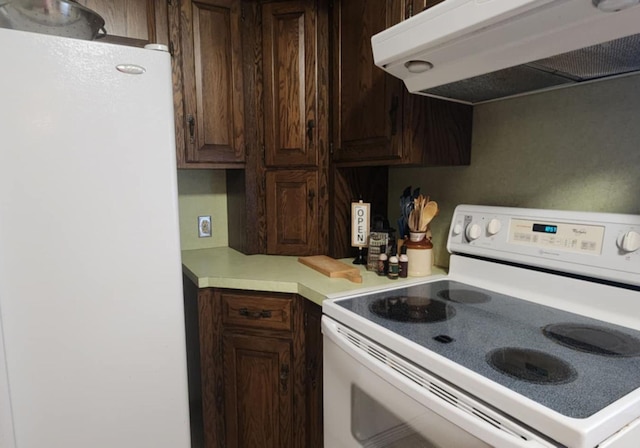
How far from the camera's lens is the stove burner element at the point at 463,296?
1178 mm

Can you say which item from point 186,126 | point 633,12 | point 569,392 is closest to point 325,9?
point 186,126

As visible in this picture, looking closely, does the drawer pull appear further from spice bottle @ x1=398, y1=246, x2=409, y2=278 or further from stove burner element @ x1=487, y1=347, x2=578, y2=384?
stove burner element @ x1=487, y1=347, x2=578, y2=384

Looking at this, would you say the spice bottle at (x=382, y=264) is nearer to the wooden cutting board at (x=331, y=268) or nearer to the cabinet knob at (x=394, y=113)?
the wooden cutting board at (x=331, y=268)

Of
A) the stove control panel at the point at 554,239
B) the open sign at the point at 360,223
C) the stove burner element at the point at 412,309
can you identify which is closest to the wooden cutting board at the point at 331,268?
the open sign at the point at 360,223

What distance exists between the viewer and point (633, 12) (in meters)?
0.69

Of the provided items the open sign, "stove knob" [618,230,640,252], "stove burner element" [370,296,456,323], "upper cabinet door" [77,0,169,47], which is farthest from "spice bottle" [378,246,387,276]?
"upper cabinet door" [77,0,169,47]

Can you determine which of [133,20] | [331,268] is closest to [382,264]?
[331,268]

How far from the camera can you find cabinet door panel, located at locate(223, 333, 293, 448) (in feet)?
4.85

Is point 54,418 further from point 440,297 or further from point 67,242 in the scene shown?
point 440,297

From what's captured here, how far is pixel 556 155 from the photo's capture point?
120 centimetres

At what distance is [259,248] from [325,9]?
1.12 metres

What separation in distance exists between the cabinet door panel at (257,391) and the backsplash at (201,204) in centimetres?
67

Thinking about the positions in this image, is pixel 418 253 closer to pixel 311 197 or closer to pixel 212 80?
pixel 311 197

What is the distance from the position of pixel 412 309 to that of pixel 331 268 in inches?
17.9
